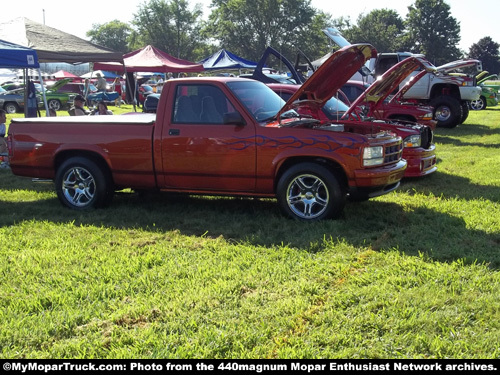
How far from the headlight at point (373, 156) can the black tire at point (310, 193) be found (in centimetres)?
39

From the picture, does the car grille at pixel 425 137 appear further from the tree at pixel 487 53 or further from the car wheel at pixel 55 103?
the tree at pixel 487 53

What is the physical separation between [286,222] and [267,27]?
7115cm

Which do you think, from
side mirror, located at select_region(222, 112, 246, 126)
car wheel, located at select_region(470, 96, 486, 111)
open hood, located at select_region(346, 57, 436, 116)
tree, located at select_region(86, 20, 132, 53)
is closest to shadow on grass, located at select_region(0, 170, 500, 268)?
side mirror, located at select_region(222, 112, 246, 126)

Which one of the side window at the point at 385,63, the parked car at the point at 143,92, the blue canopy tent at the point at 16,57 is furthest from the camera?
the parked car at the point at 143,92

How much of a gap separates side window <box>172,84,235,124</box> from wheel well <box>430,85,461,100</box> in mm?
12199

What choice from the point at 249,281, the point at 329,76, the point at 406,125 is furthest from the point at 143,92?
the point at 249,281

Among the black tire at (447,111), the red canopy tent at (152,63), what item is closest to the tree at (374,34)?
the red canopy tent at (152,63)

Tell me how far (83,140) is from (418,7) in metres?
88.0

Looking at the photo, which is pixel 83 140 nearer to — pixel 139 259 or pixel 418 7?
pixel 139 259

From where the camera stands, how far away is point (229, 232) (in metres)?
5.43

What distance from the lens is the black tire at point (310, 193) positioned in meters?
5.56

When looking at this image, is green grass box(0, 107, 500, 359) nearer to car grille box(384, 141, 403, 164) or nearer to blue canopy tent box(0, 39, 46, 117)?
car grille box(384, 141, 403, 164)
